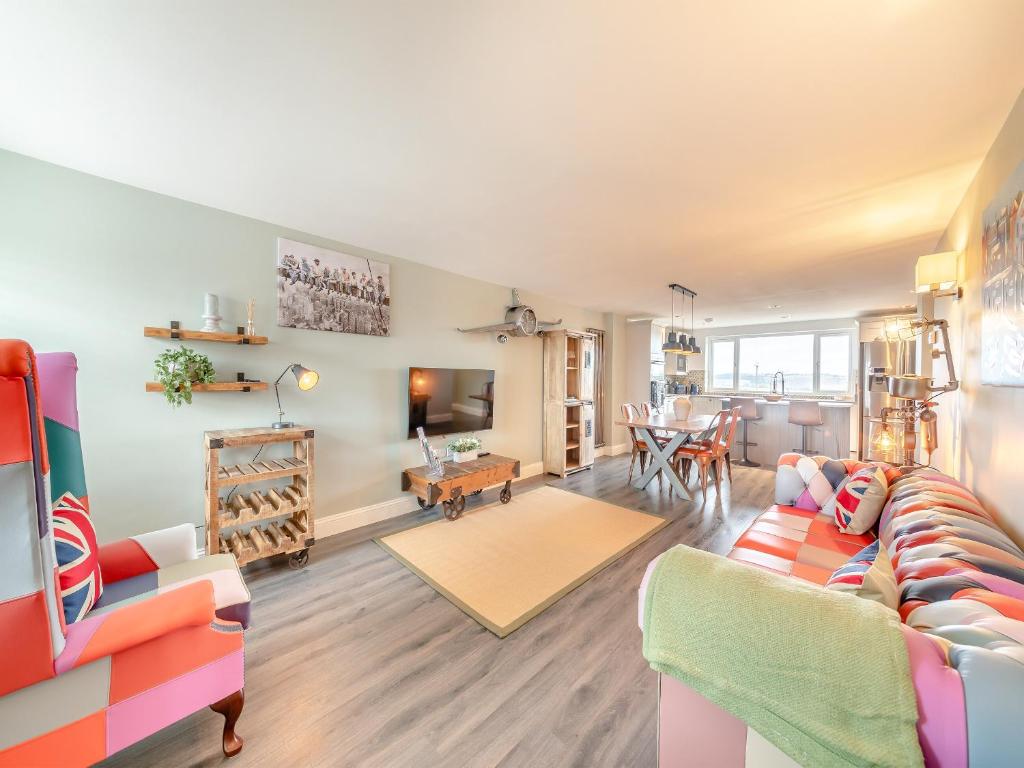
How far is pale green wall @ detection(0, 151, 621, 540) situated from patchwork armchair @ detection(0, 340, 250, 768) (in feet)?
3.79

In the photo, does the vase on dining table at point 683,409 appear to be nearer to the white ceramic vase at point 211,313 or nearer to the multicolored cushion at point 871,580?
the multicolored cushion at point 871,580

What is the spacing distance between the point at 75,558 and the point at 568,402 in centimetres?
442

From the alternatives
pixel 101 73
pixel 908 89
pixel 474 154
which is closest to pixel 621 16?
pixel 474 154

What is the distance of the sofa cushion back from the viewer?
886mm

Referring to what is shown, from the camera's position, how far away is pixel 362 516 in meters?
3.31

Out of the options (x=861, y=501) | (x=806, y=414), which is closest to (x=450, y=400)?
(x=861, y=501)

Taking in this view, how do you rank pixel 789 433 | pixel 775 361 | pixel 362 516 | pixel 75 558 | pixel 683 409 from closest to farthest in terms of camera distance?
1. pixel 75 558
2. pixel 362 516
3. pixel 683 409
4. pixel 789 433
5. pixel 775 361

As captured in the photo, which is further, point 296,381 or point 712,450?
point 712,450

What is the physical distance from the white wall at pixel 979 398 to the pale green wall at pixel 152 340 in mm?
3749

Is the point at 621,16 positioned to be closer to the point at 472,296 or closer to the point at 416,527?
the point at 472,296

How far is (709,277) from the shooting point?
4.03 m

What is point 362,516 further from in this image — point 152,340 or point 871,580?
point 871,580

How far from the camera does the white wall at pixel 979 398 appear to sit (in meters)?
1.46

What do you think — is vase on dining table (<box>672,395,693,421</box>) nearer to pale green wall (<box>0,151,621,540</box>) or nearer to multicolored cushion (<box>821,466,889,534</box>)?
multicolored cushion (<box>821,466,889,534</box>)
